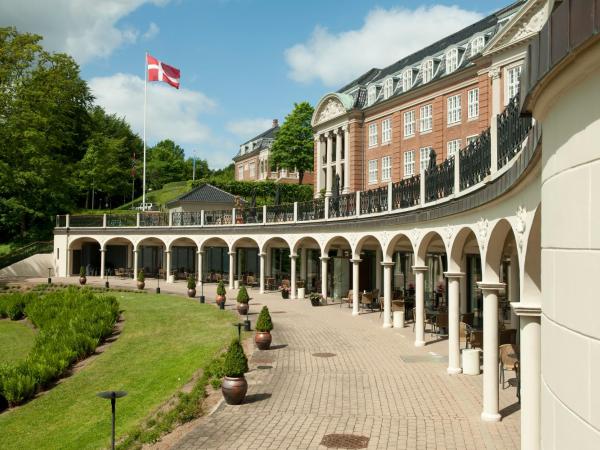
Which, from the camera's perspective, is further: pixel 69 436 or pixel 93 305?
pixel 93 305

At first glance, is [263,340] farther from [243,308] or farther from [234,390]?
[243,308]

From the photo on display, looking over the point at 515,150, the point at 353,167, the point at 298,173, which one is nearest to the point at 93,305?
the point at 353,167

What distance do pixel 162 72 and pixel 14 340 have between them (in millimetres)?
30031

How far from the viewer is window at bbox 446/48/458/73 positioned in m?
38.3

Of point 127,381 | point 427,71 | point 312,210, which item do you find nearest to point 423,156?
point 427,71

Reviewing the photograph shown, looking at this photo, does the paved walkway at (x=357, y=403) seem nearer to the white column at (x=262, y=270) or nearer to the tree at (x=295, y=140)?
the white column at (x=262, y=270)

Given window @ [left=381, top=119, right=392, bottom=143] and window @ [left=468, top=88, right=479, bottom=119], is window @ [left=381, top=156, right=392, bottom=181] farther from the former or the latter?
window @ [left=468, top=88, right=479, bottom=119]

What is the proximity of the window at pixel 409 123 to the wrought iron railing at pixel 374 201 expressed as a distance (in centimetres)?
1572

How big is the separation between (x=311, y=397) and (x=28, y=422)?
8676 mm

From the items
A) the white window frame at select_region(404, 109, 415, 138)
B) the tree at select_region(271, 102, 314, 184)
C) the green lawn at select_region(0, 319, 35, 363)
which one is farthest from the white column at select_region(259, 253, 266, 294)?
the tree at select_region(271, 102, 314, 184)

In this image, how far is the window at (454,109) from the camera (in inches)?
1459

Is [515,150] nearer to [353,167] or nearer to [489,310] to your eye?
[489,310]

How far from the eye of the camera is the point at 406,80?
43.3 metres

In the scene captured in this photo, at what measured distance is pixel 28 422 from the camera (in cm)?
1730
